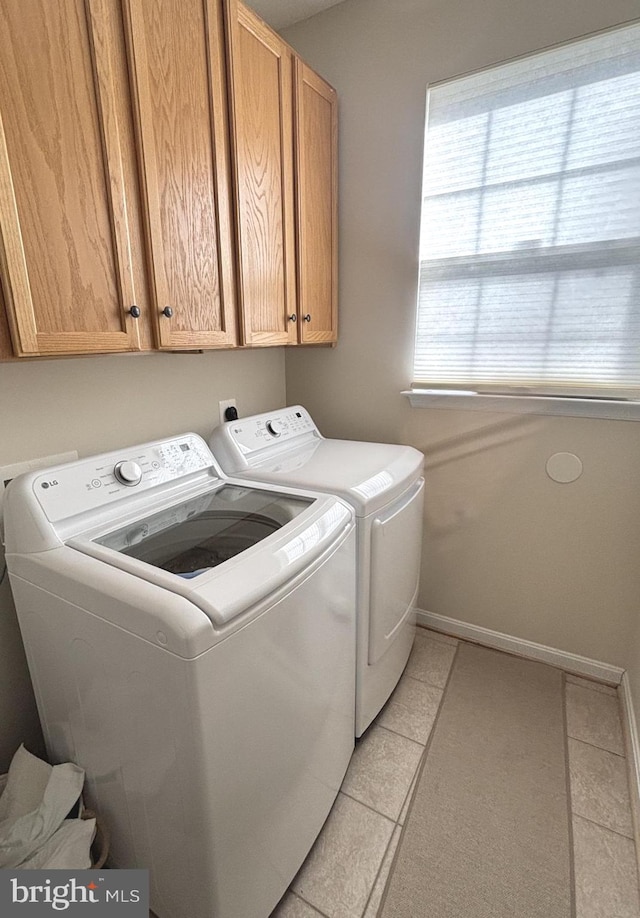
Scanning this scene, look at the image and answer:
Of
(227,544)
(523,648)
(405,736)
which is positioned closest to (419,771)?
(405,736)

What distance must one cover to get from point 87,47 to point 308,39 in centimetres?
139

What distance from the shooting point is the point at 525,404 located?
1748 mm

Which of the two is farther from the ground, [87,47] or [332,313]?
[87,47]

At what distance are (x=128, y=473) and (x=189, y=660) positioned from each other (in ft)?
2.13

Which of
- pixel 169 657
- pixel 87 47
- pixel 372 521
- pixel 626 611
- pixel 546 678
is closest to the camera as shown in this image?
pixel 169 657

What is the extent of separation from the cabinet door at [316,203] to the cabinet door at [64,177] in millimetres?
775

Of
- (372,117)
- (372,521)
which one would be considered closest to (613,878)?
(372,521)

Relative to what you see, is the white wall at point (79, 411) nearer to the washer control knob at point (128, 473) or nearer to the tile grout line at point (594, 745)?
the washer control knob at point (128, 473)

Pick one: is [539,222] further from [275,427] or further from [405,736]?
[405,736]

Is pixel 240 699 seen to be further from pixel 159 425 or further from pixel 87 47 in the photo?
pixel 87 47

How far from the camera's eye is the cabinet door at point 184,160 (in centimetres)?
106

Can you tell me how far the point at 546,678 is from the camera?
1.88 m

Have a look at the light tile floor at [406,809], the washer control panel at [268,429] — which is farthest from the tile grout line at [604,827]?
the washer control panel at [268,429]

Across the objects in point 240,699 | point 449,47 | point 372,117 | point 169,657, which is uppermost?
point 449,47
